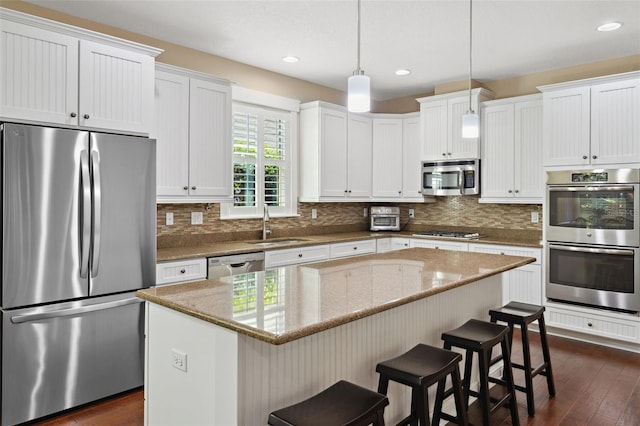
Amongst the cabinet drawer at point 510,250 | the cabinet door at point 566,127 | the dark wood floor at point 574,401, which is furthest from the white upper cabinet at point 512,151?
the dark wood floor at point 574,401

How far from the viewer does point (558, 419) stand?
2.77m

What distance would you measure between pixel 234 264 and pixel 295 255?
74 cm

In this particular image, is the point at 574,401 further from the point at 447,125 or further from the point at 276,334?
the point at 447,125

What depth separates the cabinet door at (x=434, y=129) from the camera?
5266 mm

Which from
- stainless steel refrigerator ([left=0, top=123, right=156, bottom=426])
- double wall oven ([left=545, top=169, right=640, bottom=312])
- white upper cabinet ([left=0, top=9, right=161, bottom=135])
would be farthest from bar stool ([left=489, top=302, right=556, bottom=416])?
white upper cabinet ([left=0, top=9, right=161, bottom=135])

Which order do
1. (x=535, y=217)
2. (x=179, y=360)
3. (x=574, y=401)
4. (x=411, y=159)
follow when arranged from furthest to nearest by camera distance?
(x=411, y=159) → (x=535, y=217) → (x=574, y=401) → (x=179, y=360)

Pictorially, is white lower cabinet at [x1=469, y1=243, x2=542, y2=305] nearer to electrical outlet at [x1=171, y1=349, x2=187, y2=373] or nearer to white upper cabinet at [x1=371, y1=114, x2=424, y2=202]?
white upper cabinet at [x1=371, y1=114, x2=424, y2=202]

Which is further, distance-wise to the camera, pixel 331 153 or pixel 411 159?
pixel 411 159

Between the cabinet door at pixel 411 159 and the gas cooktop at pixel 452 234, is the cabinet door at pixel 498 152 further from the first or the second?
the cabinet door at pixel 411 159

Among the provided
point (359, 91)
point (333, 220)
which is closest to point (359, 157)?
point (333, 220)

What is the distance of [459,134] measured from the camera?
514 centimetres

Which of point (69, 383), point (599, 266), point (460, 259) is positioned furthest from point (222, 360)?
point (599, 266)

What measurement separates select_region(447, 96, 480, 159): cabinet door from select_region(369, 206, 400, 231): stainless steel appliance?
1.09 m

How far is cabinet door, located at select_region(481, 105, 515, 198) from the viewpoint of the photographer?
486 cm
